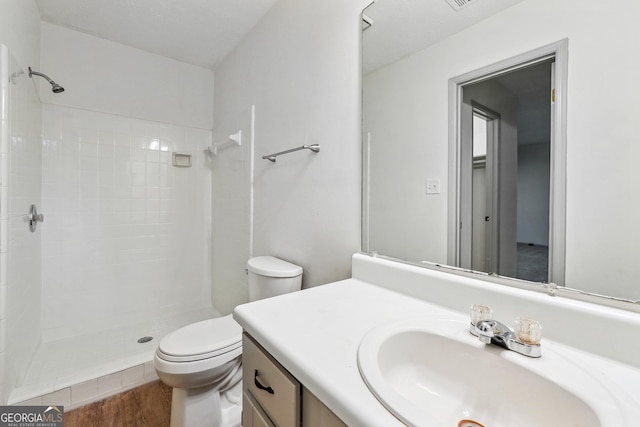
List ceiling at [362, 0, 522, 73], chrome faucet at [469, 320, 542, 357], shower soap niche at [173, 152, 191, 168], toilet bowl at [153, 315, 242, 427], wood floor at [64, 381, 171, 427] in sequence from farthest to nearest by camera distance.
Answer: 1. shower soap niche at [173, 152, 191, 168]
2. wood floor at [64, 381, 171, 427]
3. toilet bowl at [153, 315, 242, 427]
4. ceiling at [362, 0, 522, 73]
5. chrome faucet at [469, 320, 542, 357]

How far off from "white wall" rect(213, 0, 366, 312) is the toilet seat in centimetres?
43

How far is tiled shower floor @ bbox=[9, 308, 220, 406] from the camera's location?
1433 mm

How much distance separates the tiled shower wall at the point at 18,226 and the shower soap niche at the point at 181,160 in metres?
0.85

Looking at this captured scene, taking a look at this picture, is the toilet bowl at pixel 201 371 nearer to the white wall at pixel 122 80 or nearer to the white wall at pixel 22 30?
the white wall at pixel 22 30

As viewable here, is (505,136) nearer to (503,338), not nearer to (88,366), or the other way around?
(503,338)

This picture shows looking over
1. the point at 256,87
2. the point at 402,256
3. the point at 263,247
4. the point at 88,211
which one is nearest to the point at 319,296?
the point at 402,256

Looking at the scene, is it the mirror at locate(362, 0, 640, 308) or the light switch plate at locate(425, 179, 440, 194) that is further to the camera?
the light switch plate at locate(425, 179, 440, 194)

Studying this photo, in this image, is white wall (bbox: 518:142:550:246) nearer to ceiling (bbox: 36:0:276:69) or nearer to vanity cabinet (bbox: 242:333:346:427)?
vanity cabinet (bbox: 242:333:346:427)

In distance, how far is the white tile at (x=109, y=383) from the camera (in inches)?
60.1

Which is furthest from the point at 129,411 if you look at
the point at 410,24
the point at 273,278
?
the point at 410,24

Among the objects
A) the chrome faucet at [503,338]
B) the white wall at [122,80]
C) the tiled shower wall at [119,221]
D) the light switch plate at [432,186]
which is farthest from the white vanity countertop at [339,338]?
the white wall at [122,80]

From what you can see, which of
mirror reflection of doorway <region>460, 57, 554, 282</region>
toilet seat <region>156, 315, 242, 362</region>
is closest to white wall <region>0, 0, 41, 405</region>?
toilet seat <region>156, 315, 242, 362</region>

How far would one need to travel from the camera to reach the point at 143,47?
7.14ft

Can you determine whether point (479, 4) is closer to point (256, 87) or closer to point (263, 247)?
point (256, 87)
